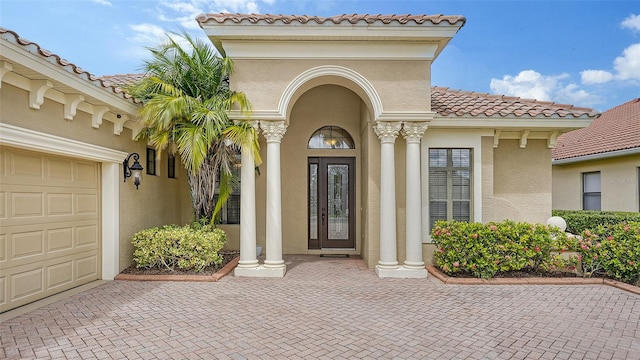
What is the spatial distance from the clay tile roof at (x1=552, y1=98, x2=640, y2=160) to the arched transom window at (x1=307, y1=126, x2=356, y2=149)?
332 inches

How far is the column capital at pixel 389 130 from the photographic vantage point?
6.80 m

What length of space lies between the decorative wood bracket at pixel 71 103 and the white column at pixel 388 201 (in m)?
5.47

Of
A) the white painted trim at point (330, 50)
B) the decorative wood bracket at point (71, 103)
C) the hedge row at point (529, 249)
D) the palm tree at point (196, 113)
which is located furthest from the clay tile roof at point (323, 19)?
the hedge row at point (529, 249)

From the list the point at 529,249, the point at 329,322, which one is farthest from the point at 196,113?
the point at 529,249

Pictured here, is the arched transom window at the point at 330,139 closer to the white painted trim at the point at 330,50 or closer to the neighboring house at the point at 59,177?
the white painted trim at the point at 330,50

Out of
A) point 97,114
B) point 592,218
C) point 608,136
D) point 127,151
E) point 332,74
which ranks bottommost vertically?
point 592,218

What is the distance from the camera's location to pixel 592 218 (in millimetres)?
9742

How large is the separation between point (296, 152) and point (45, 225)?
223 inches

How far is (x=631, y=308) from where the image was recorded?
4895 mm

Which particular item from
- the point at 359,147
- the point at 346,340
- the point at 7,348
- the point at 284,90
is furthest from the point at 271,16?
the point at 7,348

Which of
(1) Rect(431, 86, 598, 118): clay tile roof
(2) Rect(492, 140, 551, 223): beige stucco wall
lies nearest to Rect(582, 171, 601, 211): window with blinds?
(2) Rect(492, 140, 551, 223): beige stucco wall

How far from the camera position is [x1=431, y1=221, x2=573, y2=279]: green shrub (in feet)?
20.8

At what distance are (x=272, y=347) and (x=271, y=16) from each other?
6.06 m

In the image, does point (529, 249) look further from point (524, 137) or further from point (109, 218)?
point (109, 218)
